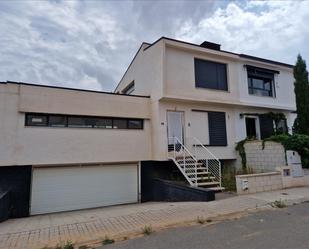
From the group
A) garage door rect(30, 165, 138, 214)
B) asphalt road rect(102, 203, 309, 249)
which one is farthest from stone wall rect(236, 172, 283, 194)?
garage door rect(30, 165, 138, 214)

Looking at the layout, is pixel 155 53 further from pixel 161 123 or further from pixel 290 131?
pixel 290 131

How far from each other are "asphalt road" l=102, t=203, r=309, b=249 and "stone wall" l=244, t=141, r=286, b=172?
583cm

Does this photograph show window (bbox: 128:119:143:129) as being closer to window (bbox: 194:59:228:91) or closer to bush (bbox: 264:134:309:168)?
window (bbox: 194:59:228:91)

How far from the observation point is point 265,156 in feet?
40.2

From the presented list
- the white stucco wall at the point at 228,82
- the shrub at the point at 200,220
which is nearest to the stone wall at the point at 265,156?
the white stucco wall at the point at 228,82

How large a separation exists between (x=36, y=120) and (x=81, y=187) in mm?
3680

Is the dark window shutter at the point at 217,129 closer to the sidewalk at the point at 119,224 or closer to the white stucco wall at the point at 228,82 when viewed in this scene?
the white stucco wall at the point at 228,82

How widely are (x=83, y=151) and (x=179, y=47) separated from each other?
286 inches

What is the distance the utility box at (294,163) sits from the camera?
1081 cm

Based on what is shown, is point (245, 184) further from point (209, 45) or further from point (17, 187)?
point (17, 187)

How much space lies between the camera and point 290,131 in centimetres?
1571

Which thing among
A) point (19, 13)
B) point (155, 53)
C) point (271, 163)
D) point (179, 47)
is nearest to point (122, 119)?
point (155, 53)

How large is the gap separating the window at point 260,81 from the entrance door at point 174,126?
5466 millimetres

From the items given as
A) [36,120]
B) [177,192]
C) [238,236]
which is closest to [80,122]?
[36,120]
